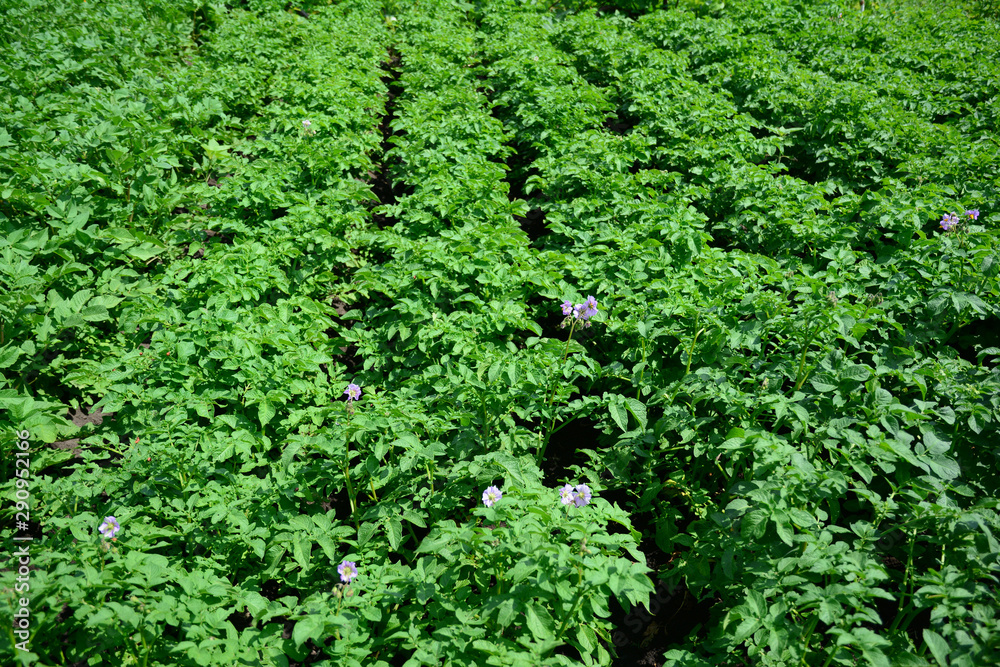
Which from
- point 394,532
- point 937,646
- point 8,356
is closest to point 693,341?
point 937,646

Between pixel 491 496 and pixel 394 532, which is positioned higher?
pixel 491 496

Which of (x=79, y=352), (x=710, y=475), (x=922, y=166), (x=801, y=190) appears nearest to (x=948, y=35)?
(x=922, y=166)

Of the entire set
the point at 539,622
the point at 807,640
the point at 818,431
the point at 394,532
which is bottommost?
the point at 394,532

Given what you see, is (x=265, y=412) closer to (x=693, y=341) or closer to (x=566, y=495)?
(x=566, y=495)

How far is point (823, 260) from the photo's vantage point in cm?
398

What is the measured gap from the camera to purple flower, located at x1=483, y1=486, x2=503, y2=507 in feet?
7.53

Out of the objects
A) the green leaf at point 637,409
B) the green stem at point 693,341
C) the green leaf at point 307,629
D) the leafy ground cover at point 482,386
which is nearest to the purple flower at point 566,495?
the leafy ground cover at point 482,386

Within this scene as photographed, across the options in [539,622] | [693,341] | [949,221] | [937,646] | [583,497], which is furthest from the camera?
[949,221]

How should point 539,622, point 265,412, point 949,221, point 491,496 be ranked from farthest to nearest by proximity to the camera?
point 949,221, point 265,412, point 491,496, point 539,622

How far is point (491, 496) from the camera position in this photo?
7.56ft

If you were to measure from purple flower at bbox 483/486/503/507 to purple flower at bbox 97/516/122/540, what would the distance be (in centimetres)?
134

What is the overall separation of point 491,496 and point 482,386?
58 cm

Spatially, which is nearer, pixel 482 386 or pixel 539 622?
pixel 539 622

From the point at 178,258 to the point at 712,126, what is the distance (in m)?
4.46
